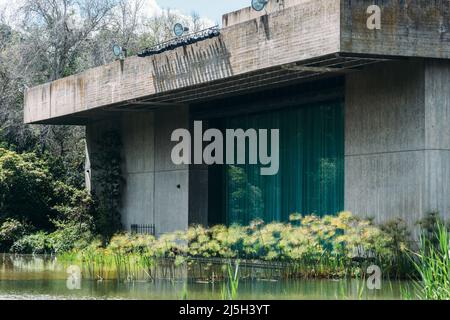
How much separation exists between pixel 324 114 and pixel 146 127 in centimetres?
692

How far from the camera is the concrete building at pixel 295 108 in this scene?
1717 cm

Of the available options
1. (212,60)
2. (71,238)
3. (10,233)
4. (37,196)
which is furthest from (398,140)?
(37,196)

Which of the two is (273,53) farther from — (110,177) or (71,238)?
(110,177)

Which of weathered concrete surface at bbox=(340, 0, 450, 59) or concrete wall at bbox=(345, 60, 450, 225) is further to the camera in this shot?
concrete wall at bbox=(345, 60, 450, 225)

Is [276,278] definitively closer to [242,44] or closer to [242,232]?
[242,232]

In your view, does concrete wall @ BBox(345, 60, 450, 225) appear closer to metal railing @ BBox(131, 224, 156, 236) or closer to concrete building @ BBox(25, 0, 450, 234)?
concrete building @ BBox(25, 0, 450, 234)

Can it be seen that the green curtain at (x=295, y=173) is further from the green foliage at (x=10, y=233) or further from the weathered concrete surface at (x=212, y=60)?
the green foliage at (x=10, y=233)

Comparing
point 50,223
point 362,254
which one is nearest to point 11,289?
point 362,254

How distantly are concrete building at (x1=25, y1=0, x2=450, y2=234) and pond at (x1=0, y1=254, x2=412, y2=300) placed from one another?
9.49 ft

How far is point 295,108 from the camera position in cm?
2242

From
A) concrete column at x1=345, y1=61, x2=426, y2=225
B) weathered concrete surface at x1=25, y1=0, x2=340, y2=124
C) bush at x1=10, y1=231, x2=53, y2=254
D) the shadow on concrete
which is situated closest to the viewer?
weathered concrete surface at x1=25, y1=0, x2=340, y2=124

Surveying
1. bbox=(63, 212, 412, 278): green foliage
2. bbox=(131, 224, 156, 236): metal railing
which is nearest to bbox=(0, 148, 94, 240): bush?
bbox=(131, 224, 156, 236): metal railing

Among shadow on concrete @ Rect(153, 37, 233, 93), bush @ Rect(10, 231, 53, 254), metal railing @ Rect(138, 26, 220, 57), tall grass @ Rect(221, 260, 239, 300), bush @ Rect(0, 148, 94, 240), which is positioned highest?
metal railing @ Rect(138, 26, 220, 57)

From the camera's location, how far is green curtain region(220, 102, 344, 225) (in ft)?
69.3
